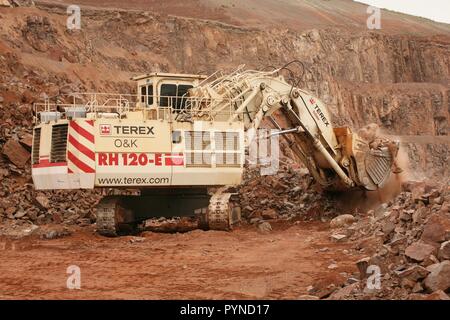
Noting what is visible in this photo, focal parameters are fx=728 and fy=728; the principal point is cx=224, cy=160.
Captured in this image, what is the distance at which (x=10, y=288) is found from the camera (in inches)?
400

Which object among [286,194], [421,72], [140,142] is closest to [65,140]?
[140,142]

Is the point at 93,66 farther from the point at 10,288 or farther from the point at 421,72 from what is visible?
the point at 421,72

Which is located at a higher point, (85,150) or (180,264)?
(85,150)

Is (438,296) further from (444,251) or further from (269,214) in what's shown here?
(269,214)

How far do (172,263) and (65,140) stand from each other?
400 centimetres

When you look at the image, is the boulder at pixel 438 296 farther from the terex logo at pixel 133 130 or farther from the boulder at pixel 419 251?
the terex logo at pixel 133 130

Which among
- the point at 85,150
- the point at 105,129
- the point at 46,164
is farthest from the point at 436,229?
the point at 46,164

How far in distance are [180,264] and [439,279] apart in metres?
5.09

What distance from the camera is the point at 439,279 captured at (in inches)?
302

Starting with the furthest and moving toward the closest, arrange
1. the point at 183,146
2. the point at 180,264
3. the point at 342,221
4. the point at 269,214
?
the point at 269,214 < the point at 342,221 < the point at 183,146 < the point at 180,264

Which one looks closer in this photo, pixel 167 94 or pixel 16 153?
pixel 167 94

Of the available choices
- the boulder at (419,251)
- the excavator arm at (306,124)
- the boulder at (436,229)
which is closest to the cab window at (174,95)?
the excavator arm at (306,124)

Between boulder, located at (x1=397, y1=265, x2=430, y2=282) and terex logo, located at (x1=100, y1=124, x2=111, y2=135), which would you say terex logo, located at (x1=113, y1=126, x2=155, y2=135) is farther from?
boulder, located at (x1=397, y1=265, x2=430, y2=282)

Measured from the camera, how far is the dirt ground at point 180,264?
9.59 m
